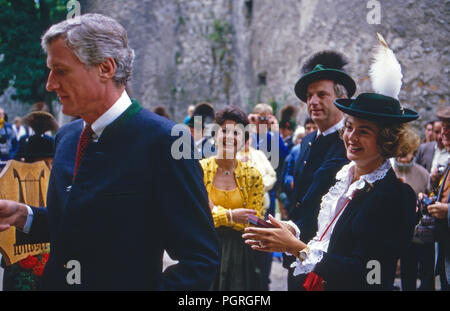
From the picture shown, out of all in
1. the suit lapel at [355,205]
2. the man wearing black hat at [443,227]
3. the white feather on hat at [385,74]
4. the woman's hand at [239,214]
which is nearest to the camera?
the suit lapel at [355,205]

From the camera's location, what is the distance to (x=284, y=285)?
5.76 m

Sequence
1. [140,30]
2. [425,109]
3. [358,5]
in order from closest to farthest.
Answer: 1. [425,109]
2. [358,5]
3. [140,30]

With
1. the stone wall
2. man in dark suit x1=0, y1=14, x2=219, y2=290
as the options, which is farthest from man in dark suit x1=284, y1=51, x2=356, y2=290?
the stone wall

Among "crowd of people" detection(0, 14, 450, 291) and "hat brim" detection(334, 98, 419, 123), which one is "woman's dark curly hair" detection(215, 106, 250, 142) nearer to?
"crowd of people" detection(0, 14, 450, 291)

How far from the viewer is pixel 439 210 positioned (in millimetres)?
3625

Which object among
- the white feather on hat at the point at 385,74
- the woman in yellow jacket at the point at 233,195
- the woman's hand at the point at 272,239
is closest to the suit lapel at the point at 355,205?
the woman's hand at the point at 272,239

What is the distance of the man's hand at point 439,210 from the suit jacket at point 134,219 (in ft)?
8.59

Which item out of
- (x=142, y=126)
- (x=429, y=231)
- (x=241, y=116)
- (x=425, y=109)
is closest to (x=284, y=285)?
(x=429, y=231)

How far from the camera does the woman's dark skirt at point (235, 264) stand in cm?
395

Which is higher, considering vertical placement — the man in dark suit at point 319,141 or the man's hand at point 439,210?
the man in dark suit at point 319,141

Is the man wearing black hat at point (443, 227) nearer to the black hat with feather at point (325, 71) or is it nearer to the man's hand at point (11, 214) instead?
the black hat with feather at point (325, 71)

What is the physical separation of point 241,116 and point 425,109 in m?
7.48

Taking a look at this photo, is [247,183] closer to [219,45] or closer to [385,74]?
[385,74]
